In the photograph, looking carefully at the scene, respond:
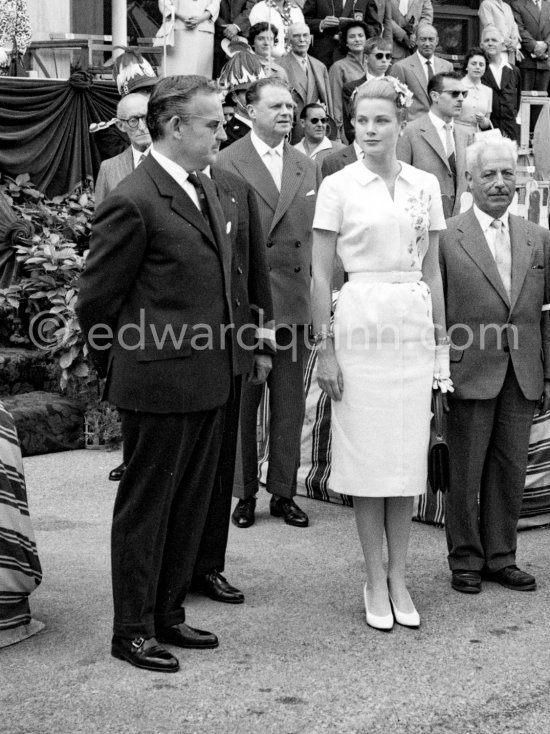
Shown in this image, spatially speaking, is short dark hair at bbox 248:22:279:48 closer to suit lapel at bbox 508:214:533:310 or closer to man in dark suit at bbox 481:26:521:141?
man in dark suit at bbox 481:26:521:141

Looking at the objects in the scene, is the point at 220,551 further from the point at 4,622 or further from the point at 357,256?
the point at 357,256

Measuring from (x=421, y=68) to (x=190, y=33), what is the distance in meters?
2.35

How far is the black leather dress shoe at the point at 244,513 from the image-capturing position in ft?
18.8

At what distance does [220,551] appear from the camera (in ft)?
15.3

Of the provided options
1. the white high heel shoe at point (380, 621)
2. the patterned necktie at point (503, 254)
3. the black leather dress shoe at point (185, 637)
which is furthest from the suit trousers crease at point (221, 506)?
the patterned necktie at point (503, 254)

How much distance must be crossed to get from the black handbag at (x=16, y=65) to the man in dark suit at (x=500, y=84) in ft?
17.9

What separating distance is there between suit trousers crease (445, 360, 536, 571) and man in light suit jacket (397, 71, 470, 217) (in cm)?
303

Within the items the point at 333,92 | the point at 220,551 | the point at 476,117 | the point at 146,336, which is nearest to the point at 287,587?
the point at 220,551

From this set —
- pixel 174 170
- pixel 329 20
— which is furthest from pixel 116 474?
pixel 329 20

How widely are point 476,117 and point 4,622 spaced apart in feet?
24.1

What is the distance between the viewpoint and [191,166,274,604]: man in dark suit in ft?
14.0

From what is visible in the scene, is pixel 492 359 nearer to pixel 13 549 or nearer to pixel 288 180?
pixel 288 180

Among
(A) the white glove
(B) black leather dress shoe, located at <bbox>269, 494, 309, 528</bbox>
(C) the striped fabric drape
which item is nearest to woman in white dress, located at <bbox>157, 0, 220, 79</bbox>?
(B) black leather dress shoe, located at <bbox>269, 494, 309, 528</bbox>

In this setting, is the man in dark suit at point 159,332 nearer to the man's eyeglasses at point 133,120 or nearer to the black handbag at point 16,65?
the man's eyeglasses at point 133,120
